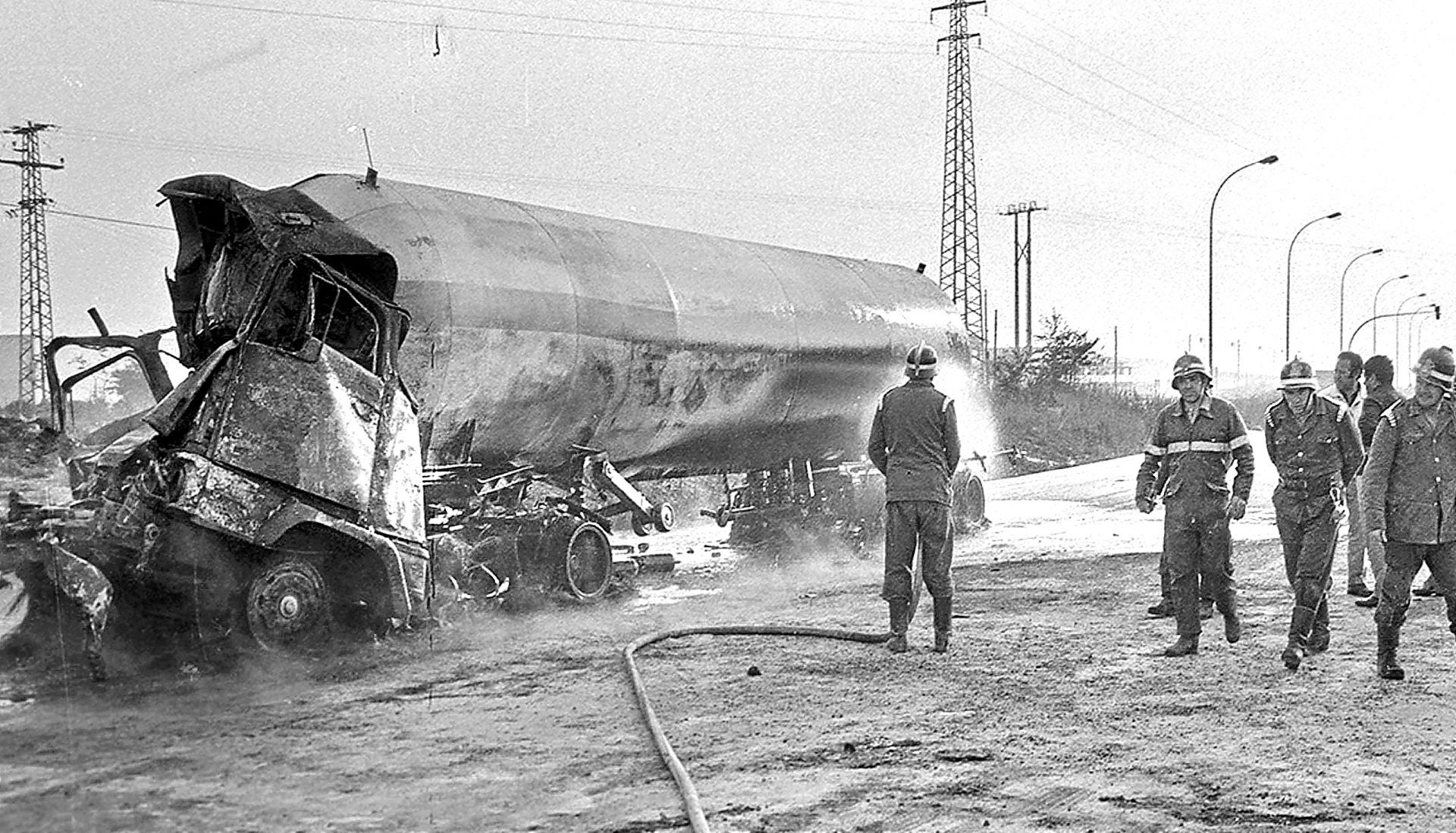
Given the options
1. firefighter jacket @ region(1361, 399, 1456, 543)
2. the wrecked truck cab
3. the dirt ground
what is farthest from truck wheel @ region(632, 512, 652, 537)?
firefighter jacket @ region(1361, 399, 1456, 543)

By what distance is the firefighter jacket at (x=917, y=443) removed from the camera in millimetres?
7742

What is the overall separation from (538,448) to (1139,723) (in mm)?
5747

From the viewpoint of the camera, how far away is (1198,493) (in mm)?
7613

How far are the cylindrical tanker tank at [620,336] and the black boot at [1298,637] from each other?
5.52m

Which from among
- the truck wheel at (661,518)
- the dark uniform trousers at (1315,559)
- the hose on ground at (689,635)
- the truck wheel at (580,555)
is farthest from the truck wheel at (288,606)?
the dark uniform trousers at (1315,559)

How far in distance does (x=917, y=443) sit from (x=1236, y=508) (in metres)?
1.91

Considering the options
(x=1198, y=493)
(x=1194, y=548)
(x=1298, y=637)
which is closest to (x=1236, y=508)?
(x=1198, y=493)

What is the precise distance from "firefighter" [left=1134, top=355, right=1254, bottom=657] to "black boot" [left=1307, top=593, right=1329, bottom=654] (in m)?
0.44

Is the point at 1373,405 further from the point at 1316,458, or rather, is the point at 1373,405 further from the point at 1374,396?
the point at 1316,458

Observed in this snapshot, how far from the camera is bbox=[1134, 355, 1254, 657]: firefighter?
7520mm

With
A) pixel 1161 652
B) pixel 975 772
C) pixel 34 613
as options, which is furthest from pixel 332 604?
pixel 1161 652

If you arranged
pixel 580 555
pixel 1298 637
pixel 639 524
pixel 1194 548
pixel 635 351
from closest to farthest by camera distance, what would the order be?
pixel 1298 637 < pixel 1194 548 < pixel 580 555 < pixel 635 351 < pixel 639 524

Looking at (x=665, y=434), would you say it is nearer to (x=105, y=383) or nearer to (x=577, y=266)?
(x=577, y=266)

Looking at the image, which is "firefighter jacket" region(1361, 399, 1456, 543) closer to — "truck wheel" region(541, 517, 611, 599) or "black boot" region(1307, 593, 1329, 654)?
"black boot" region(1307, 593, 1329, 654)
